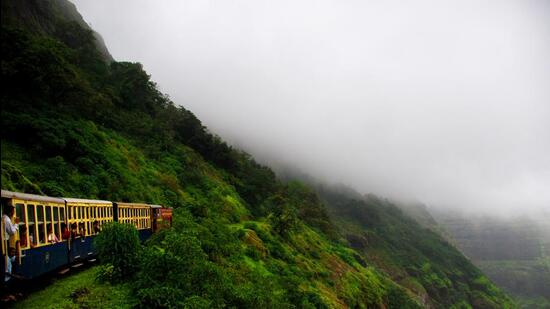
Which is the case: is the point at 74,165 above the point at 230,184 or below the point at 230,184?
above

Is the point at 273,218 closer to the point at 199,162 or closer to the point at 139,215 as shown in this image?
the point at 199,162

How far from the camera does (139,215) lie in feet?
86.1

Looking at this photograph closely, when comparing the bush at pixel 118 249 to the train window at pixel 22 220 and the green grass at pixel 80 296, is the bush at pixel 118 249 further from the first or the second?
the train window at pixel 22 220

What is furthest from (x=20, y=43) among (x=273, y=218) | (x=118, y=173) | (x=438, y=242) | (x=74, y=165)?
(x=438, y=242)

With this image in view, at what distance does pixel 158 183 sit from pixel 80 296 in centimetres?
2971

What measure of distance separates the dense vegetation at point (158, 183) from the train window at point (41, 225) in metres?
1.68

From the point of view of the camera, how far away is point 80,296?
44.3ft

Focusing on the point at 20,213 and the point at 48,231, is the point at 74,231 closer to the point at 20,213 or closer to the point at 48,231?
the point at 48,231

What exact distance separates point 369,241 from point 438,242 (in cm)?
4829

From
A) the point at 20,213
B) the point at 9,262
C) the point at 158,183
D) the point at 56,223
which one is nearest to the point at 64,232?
the point at 56,223

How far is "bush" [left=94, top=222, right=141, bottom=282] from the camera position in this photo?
48.6 ft

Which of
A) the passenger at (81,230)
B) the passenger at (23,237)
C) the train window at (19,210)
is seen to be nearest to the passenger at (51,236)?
the passenger at (23,237)

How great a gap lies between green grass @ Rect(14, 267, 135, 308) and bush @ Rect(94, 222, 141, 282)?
639 mm

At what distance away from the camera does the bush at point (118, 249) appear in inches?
584
